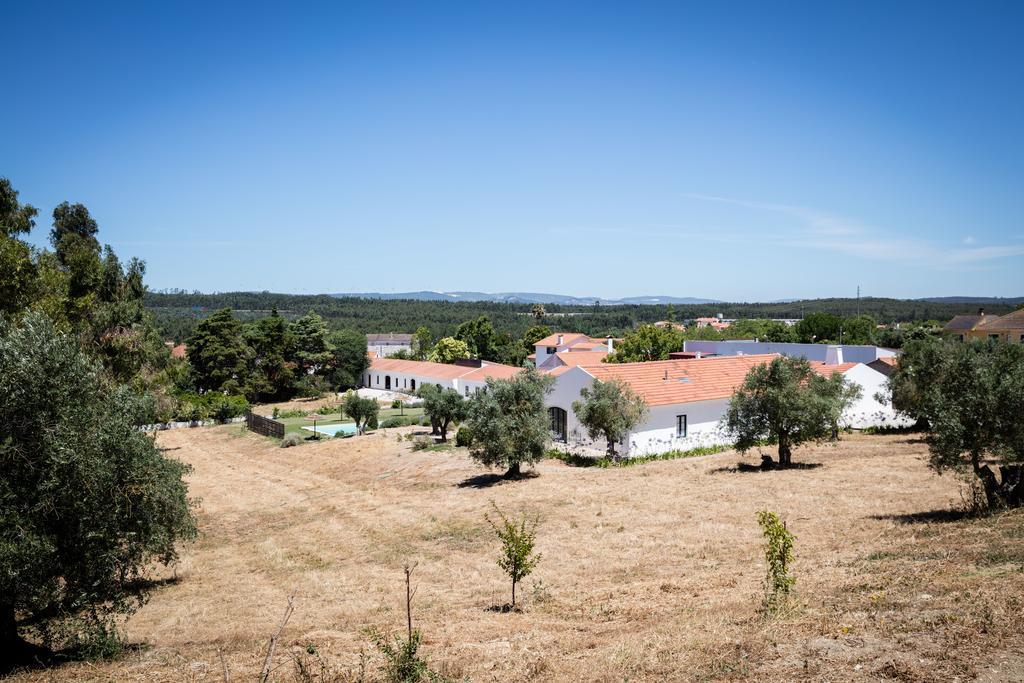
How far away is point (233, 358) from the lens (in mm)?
73000

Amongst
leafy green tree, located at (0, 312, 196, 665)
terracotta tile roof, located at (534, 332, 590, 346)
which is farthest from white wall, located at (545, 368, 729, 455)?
terracotta tile roof, located at (534, 332, 590, 346)

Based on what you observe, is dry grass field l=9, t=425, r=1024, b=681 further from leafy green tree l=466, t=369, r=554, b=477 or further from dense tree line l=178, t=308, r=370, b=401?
dense tree line l=178, t=308, r=370, b=401

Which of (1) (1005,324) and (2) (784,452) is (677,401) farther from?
(1) (1005,324)

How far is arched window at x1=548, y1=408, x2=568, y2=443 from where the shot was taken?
3716 cm

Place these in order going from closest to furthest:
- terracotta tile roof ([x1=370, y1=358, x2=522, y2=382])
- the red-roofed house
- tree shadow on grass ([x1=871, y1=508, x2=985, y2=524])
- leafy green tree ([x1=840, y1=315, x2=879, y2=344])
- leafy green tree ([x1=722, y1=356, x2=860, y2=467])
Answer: tree shadow on grass ([x1=871, y1=508, x2=985, y2=524])
leafy green tree ([x1=722, y1=356, x2=860, y2=467])
terracotta tile roof ([x1=370, y1=358, x2=522, y2=382])
the red-roofed house
leafy green tree ([x1=840, y1=315, x2=879, y2=344])

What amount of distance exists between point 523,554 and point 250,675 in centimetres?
488

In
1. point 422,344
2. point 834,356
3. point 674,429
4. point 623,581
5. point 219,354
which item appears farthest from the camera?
point 422,344

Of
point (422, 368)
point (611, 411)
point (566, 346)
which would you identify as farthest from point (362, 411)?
point (566, 346)

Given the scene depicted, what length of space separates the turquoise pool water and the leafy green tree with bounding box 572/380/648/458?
75.7 ft

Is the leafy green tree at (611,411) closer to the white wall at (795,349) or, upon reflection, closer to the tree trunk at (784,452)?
the tree trunk at (784,452)

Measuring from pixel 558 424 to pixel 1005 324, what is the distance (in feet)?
201

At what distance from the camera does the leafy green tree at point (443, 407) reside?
128 feet

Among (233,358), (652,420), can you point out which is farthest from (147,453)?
(233,358)

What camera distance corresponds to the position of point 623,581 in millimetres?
13812
